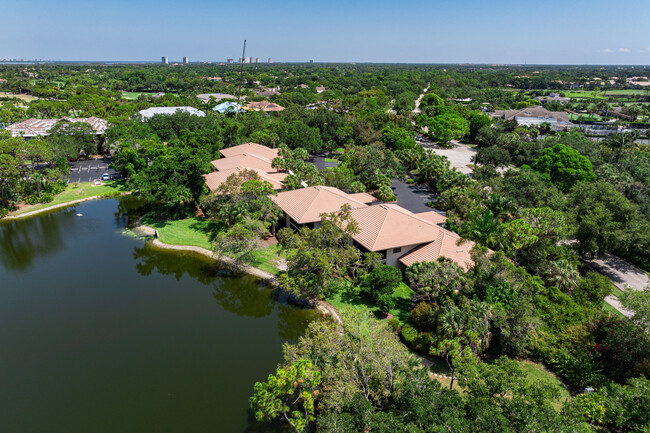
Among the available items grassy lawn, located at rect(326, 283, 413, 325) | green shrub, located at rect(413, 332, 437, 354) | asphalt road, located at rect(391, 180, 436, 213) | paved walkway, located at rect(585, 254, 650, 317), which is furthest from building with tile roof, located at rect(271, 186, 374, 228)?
paved walkway, located at rect(585, 254, 650, 317)

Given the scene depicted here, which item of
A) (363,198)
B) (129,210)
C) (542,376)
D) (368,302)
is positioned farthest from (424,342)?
(129,210)

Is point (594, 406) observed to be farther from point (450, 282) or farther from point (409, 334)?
point (409, 334)

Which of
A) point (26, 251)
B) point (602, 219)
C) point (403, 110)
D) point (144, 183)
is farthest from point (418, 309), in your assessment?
point (403, 110)

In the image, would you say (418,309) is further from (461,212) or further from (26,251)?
(26,251)

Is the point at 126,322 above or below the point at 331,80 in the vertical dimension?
below

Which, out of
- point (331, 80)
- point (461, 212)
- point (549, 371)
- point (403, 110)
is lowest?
point (549, 371)

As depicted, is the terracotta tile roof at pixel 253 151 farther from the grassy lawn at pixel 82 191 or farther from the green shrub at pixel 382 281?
the green shrub at pixel 382 281
